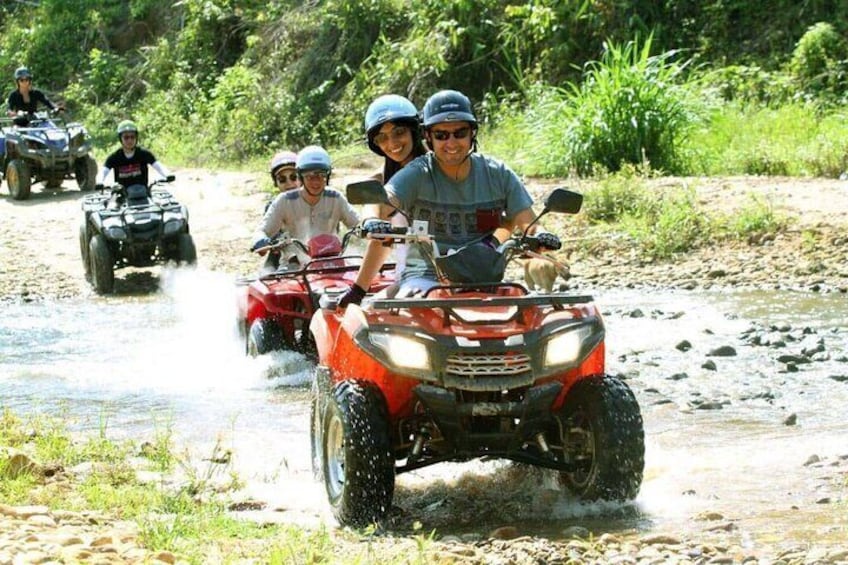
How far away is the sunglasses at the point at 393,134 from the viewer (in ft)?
26.5

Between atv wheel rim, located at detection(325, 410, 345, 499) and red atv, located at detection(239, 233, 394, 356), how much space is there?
3.41m

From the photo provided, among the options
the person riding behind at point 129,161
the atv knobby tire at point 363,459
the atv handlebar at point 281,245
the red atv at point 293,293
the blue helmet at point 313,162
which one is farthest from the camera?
the person riding behind at point 129,161

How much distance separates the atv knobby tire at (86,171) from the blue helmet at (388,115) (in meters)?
16.1

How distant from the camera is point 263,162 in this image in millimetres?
24656

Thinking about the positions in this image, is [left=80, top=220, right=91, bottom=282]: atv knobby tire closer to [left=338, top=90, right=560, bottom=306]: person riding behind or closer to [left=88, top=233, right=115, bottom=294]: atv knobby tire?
[left=88, top=233, right=115, bottom=294]: atv knobby tire

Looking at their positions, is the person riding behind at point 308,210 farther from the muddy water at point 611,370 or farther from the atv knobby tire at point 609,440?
the atv knobby tire at point 609,440

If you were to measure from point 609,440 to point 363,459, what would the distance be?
3.18 ft

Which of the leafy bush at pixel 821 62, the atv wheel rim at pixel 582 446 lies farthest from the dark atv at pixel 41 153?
the atv wheel rim at pixel 582 446

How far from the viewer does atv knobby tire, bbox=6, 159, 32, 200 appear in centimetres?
2261

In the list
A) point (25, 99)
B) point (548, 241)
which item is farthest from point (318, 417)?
point (25, 99)

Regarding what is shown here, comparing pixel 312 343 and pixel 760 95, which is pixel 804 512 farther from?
pixel 760 95

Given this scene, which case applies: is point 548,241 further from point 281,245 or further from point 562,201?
point 281,245

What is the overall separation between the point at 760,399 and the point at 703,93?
10.8m

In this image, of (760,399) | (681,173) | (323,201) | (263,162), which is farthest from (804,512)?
(263,162)
